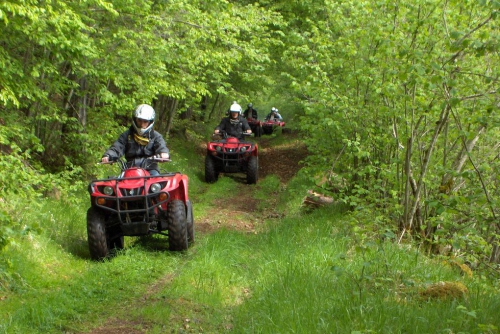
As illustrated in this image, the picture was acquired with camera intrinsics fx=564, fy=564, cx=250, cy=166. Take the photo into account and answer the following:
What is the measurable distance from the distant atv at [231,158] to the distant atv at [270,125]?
15.7 metres

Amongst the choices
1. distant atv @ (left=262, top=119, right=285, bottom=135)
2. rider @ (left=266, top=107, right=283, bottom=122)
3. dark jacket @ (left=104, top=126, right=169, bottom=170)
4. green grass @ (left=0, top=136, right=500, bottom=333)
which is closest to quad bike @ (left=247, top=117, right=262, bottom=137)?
distant atv @ (left=262, top=119, right=285, bottom=135)

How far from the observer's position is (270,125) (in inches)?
1213

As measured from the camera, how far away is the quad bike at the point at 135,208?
6930 millimetres

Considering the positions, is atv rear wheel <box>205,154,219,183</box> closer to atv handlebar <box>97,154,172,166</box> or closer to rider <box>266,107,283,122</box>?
atv handlebar <box>97,154,172,166</box>

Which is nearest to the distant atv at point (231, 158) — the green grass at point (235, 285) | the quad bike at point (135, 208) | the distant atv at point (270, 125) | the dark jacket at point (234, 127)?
the dark jacket at point (234, 127)

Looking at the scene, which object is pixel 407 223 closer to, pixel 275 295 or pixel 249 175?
pixel 275 295

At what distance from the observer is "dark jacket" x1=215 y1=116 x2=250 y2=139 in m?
15.5

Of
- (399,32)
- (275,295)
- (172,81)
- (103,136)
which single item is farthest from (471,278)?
(172,81)

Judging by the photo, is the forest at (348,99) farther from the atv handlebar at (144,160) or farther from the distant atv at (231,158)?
the distant atv at (231,158)

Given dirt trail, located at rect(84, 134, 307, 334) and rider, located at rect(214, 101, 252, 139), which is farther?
rider, located at rect(214, 101, 252, 139)

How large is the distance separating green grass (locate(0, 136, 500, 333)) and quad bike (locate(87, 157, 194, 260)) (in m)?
0.29

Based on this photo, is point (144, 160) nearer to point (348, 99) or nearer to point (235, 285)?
point (235, 285)

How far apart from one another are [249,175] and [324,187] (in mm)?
6154

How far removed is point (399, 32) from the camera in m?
6.96
